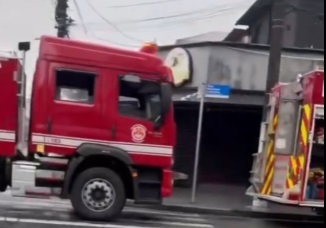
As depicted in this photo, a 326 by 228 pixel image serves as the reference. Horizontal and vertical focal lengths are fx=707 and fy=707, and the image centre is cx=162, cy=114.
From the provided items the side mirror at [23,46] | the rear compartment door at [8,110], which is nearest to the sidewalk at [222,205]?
the rear compartment door at [8,110]

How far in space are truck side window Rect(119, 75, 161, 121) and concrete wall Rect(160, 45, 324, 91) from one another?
6.66 meters

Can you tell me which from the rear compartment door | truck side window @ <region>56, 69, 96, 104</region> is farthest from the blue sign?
the rear compartment door

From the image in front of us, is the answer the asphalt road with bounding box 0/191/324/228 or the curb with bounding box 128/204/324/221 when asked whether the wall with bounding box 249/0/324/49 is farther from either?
the asphalt road with bounding box 0/191/324/228

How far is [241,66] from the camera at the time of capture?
1838cm

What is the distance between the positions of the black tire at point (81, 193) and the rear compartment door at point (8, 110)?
1.18 metres

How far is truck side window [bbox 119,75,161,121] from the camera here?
1162 cm

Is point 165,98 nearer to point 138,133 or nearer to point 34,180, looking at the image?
point 138,133

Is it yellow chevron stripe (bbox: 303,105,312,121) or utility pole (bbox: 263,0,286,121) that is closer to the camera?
yellow chevron stripe (bbox: 303,105,312,121)

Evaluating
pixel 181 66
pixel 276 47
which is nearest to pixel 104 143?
pixel 276 47

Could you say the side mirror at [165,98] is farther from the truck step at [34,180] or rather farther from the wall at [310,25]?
the wall at [310,25]

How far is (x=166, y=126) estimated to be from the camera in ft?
38.5

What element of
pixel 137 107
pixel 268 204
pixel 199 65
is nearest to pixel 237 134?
pixel 199 65

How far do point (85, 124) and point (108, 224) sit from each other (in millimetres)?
A: 1644

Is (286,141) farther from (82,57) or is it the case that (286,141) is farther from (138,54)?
(82,57)
